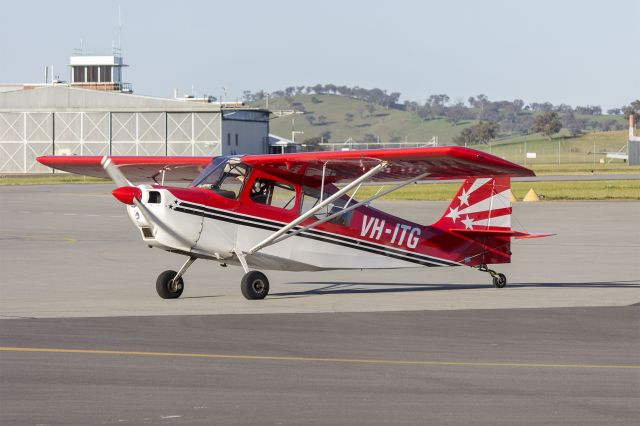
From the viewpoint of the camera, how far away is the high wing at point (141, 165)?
59.2 feet

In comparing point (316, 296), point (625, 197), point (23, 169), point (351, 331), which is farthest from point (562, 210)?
point (23, 169)

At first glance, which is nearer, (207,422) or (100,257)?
(207,422)

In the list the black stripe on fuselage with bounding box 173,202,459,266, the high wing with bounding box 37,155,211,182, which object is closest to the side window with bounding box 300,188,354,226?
the black stripe on fuselage with bounding box 173,202,459,266

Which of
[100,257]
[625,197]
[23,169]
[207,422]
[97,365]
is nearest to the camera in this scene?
[207,422]

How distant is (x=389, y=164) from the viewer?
16047mm

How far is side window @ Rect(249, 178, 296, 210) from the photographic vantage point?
16359mm

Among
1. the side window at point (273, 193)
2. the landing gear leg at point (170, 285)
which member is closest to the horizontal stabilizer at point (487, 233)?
the side window at point (273, 193)

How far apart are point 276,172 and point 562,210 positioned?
25478mm

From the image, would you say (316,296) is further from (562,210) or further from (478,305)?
(562,210)

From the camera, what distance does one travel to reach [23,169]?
311ft

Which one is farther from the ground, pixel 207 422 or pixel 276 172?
pixel 276 172

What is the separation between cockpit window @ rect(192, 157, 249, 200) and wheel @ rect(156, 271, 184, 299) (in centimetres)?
140

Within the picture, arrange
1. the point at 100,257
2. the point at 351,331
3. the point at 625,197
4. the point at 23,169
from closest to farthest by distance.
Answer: the point at 351,331, the point at 100,257, the point at 625,197, the point at 23,169

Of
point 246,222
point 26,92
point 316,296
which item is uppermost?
point 26,92
